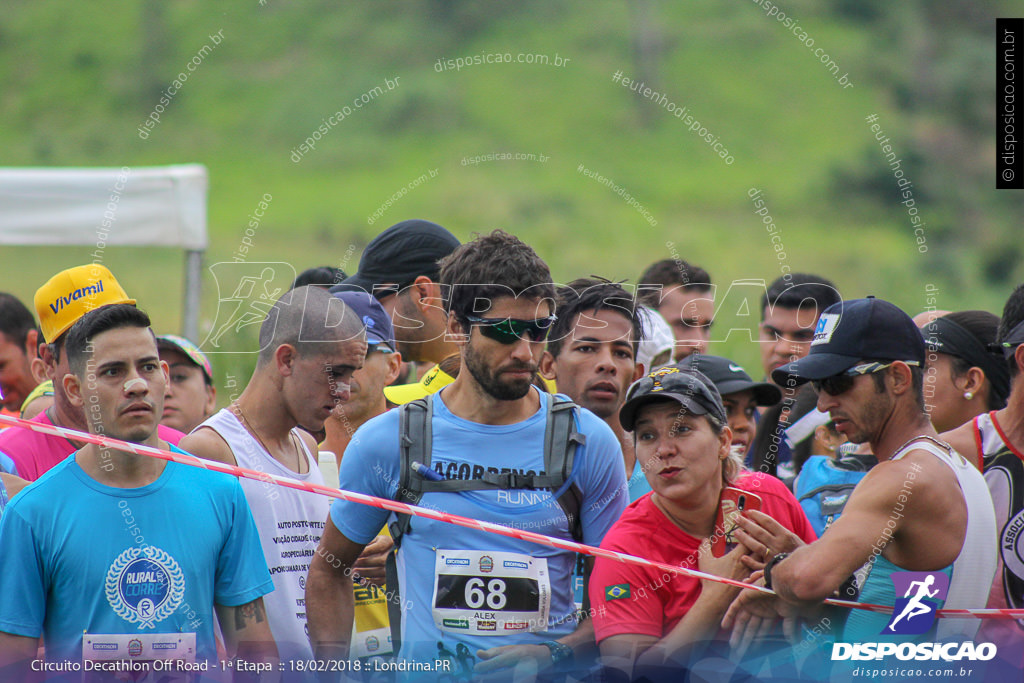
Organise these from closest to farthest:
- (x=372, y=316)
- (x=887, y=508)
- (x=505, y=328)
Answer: (x=887, y=508) < (x=505, y=328) < (x=372, y=316)

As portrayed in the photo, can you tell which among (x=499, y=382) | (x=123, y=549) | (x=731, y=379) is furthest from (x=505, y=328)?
(x=731, y=379)

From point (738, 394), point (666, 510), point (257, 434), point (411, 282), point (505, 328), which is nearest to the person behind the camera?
point (505, 328)

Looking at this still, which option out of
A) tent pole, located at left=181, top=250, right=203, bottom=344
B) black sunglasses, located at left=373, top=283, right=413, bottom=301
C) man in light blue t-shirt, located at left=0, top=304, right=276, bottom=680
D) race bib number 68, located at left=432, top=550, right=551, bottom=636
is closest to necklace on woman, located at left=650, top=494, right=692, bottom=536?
race bib number 68, located at left=432, top=550, right=551, bottom=636

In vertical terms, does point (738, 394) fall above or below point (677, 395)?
above

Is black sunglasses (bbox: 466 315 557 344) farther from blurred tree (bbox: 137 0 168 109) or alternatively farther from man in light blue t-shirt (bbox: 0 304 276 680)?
blurred tree (bbox: 137 0 168 109)

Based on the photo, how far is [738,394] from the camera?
4.78 m

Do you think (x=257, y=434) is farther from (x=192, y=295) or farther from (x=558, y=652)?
(x=192, y=295)

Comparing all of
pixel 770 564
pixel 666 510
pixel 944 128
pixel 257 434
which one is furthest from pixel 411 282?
pixel 944 128

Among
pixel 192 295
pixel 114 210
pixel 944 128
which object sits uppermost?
pixel 944 128

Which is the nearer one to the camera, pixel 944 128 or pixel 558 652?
pixel 558 652

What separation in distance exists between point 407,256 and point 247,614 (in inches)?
80.0

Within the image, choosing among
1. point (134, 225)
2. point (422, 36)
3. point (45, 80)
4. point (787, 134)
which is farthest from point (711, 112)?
point (134, 225)

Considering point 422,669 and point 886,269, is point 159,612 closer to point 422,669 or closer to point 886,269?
point 422,669

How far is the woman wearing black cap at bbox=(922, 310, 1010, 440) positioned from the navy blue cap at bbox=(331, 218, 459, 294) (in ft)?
6.93
